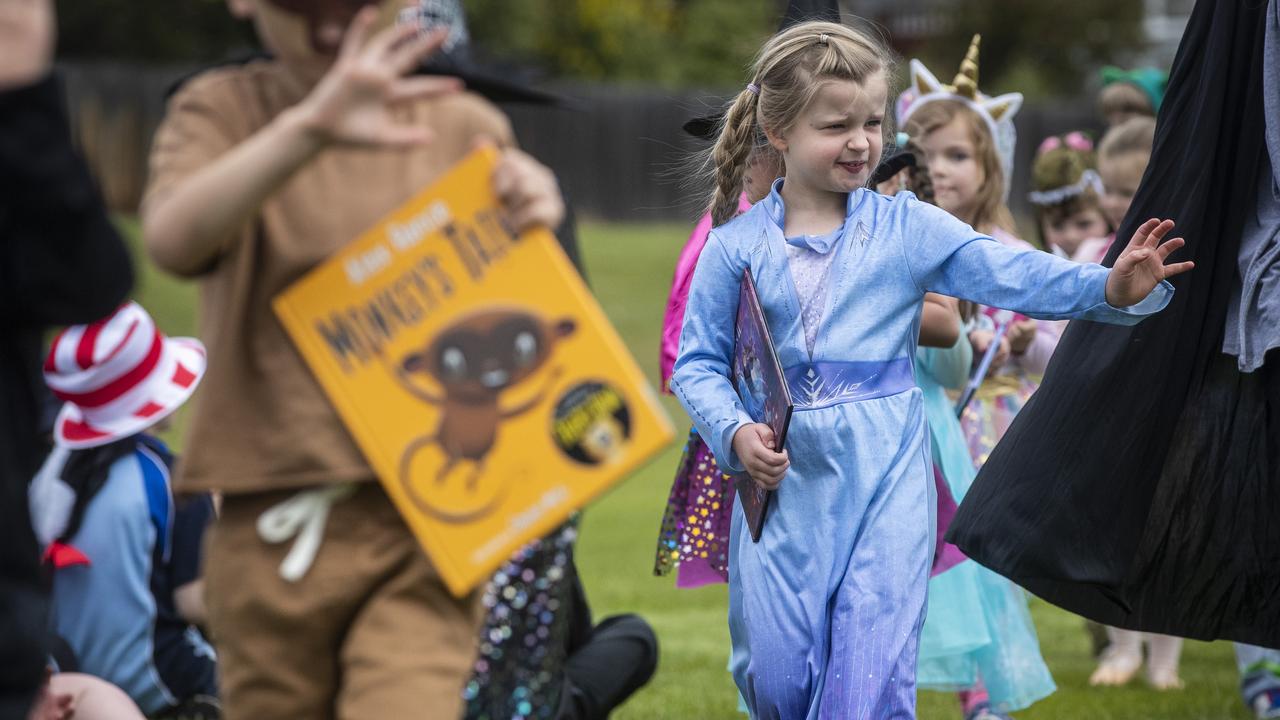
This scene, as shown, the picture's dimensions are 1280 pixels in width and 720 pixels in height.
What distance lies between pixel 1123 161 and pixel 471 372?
4939 mm

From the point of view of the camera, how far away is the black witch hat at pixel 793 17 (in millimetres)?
5254

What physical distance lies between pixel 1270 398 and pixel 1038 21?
39393 millimetres

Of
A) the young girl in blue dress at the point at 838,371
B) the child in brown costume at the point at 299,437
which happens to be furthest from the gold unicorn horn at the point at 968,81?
the child in brown costume at the point at 299,437

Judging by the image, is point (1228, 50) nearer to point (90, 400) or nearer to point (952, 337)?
point (952, 337)

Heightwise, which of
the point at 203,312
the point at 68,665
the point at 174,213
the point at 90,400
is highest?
the point at 174,213

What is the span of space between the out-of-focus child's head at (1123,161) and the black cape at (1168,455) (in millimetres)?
2506

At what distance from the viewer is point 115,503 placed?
16.4ft

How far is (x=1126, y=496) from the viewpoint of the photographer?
15.4 ft

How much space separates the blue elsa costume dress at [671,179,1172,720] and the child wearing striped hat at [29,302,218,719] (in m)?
1.67

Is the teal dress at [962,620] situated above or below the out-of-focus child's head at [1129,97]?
below

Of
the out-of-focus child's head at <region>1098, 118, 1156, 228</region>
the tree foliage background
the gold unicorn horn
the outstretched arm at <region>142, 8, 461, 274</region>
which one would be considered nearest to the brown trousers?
the outstretched arm at <region>142, 8, 461, 274</region>

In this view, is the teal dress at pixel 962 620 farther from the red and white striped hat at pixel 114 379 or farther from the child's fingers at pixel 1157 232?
the red and white striped hat at pixel 114 379

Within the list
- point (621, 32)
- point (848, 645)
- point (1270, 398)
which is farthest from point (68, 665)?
point (621, 32)

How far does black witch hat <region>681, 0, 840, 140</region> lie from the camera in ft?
17.2
